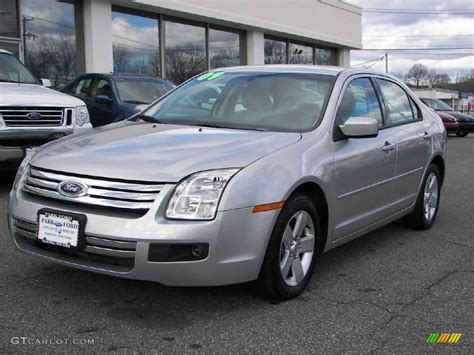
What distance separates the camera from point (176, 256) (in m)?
3.10

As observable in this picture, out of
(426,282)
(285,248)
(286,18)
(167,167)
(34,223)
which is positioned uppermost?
(286,18)

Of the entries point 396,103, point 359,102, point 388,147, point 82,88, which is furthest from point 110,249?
point 82,88

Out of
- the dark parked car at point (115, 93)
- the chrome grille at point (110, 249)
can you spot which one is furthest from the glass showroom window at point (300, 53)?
the chrome grille at point (110, 249)

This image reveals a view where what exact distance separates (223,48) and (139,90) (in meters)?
9.27

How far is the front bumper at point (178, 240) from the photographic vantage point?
3.06 m

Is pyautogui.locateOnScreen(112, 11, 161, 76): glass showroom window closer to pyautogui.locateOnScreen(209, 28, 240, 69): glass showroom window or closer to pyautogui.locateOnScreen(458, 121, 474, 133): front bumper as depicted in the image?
pyautogui.locateOnScreen(209, 28, 240, 69): glass showroom window

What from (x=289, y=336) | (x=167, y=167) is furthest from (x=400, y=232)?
(x=167, y=167)

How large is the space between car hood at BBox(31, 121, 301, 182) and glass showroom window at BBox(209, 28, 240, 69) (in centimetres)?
1470

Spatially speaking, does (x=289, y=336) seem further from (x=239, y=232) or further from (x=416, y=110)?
(x=416, y=110)

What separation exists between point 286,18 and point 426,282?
17.2 m

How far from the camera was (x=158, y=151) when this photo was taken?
11.2 ft

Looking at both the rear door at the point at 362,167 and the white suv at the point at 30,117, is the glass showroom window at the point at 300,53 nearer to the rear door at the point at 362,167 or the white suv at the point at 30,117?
the white suv at the point at 30,117

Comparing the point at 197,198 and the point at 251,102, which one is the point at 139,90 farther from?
the point at 197,198

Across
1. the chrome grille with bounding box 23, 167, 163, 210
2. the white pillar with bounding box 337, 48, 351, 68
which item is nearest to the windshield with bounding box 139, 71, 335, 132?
the chrome grille with bounding box 23, 167, 163, 210
